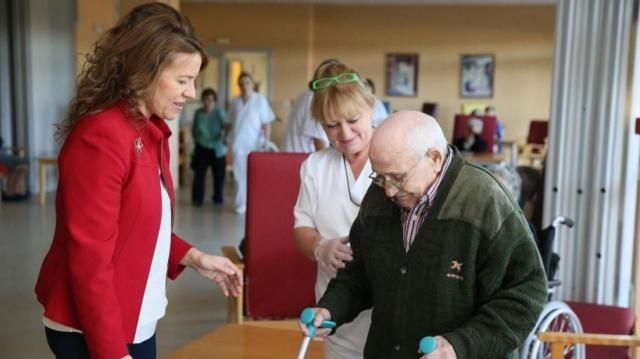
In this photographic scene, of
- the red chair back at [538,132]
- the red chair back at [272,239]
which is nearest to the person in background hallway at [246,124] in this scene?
the red chair back at [272,239]

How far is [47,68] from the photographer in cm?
952

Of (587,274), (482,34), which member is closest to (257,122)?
(587,274)

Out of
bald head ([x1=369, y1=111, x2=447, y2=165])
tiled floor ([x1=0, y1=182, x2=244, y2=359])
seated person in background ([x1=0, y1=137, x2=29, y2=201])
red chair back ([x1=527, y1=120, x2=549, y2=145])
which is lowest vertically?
tiled floor ([x1=0, y1=182, x2=244, y2=359])

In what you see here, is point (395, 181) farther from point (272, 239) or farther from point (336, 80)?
point (272, 239)

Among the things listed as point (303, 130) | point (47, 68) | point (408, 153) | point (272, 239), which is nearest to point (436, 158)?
point (408, 153)

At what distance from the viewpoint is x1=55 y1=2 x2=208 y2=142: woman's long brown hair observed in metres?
1.43

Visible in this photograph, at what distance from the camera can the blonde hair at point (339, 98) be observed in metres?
1.88

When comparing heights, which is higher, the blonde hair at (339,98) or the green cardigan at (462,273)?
the blonde hair at (339,98)

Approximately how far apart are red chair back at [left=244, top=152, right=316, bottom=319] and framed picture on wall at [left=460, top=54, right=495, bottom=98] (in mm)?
10956

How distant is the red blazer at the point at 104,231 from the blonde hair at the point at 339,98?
1.74 ft

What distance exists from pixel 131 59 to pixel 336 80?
60 centimetres

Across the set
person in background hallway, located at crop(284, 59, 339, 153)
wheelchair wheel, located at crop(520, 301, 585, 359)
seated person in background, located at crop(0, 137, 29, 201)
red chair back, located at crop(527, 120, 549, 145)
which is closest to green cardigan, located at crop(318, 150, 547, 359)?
wheelchair wheel, located at crop(520, 301, 585, 359)

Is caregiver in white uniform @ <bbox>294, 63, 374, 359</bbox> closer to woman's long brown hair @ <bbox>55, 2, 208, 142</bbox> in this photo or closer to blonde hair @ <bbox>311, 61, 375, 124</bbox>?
blonde hair @ <bbox>311, 61, 375, 124</bbox>

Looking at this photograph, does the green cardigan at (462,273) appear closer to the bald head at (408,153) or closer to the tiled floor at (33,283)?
the bald head at (408,153)
